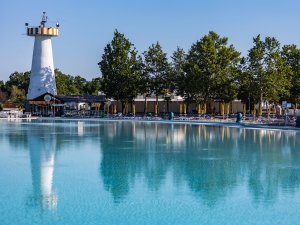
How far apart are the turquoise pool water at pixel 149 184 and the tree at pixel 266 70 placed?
23953 millimetres

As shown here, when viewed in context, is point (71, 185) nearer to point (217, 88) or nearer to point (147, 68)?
point (217, 88)

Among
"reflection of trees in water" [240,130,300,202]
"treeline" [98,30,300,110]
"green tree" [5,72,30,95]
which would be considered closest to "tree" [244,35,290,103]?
"treeline" [98,30,300,110]

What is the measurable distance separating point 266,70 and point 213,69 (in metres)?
4.83

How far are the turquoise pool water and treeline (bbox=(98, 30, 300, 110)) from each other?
81.0ft

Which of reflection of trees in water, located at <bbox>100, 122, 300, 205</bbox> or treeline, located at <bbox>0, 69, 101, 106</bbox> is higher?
treeline, located at <bbox>0, 69, 101, 106</bbox>

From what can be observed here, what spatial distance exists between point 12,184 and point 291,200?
6.73 m

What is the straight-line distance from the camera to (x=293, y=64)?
50156 millimetres

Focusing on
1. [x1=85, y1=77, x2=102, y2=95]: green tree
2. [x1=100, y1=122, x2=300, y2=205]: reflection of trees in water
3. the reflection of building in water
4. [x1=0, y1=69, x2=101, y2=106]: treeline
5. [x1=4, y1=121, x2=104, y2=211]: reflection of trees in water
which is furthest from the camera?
[x1=85, y1=77, x2=102, y2=95]: green tree

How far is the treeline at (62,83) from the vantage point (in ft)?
260

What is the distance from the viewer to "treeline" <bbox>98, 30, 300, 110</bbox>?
46.2 metres

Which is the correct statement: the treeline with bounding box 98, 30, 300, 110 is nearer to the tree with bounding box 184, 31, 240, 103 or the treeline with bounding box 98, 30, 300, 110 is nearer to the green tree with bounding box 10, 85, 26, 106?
the tree with bounding box 184, 31, 240, 103

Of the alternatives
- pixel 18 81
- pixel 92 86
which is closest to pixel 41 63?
pixel 92 86

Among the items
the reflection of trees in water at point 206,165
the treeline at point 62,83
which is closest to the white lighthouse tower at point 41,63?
the treeline at point 62,83

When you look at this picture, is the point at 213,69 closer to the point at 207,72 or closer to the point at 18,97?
the point at 207,72
